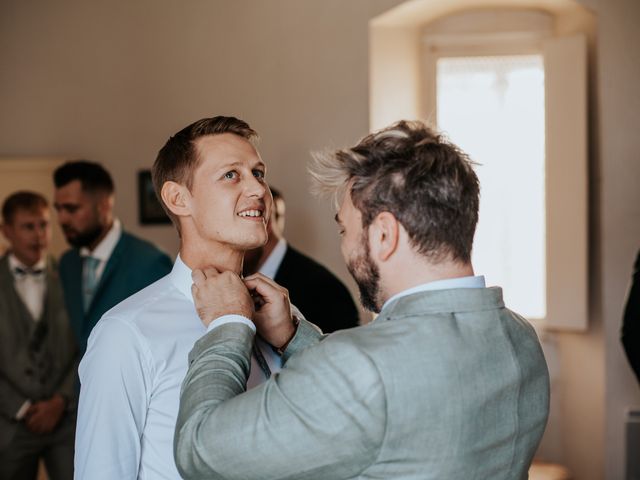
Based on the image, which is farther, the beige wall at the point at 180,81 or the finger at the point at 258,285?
the beige wall at the point at 180,81

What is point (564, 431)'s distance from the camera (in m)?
5.17

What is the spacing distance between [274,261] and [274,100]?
1.57m

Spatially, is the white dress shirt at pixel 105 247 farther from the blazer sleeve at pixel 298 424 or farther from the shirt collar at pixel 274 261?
the blazer sleeve at pixel 298 424

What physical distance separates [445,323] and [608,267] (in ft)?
11.0

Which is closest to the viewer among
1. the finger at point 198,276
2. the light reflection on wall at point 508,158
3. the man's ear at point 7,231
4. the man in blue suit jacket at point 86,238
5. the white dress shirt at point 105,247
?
the finger at point 198,276

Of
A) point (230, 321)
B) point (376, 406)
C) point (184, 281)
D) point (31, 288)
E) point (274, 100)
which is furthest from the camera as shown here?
point (274, 100)

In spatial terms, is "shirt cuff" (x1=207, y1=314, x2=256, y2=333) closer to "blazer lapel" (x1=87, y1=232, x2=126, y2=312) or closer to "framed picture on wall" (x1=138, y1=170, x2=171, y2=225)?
"blazer lapel" (x1=87, y1=232, x2=126, y2=312)

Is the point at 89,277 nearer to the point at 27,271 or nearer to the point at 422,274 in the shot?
the point at 27,271

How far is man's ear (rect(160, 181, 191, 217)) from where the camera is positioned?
1.92m

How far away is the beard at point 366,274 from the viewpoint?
1530 mm

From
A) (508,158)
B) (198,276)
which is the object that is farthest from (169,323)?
(508,158)

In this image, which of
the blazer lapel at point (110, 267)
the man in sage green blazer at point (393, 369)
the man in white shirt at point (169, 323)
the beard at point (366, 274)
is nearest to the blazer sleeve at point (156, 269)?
the blazer lapel at point (110, 267)

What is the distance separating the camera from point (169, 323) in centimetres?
179

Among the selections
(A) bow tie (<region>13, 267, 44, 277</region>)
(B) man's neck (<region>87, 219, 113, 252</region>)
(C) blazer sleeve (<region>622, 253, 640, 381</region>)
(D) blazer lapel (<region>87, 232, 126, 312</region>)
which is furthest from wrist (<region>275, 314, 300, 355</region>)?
(A) bow tie (<region>13, 267, 44, 277</region>)
